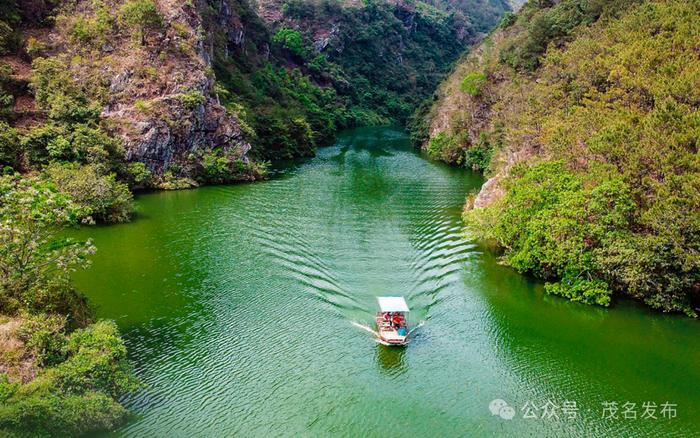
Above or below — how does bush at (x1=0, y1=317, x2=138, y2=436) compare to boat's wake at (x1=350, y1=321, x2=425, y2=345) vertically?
above

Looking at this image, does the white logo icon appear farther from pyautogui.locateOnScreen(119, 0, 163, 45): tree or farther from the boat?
pyautogui.locateOnScreen(119, 0, 163, 45): tree

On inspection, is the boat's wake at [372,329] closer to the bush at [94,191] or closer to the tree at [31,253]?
the tree at [31,253]

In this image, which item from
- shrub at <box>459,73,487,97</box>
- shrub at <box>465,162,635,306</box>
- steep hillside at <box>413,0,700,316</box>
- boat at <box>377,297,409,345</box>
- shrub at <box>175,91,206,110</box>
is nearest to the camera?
boat at <box>377,297,409,345</box>

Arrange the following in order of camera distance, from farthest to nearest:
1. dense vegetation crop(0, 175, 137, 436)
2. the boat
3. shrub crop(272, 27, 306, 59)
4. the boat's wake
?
shrub crop(272, 27, 306, 59), the boat's wake, the boat, dense vegetation crop(0, 175, 137, 436)

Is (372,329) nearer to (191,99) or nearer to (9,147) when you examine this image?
(9,147)

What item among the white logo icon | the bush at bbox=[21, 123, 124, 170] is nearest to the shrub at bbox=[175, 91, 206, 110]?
the bush at bbox=[21, 123, 124, 170]

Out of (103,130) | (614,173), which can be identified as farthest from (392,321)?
(103,130)

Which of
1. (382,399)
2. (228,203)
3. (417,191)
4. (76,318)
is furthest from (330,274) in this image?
(417,191)
